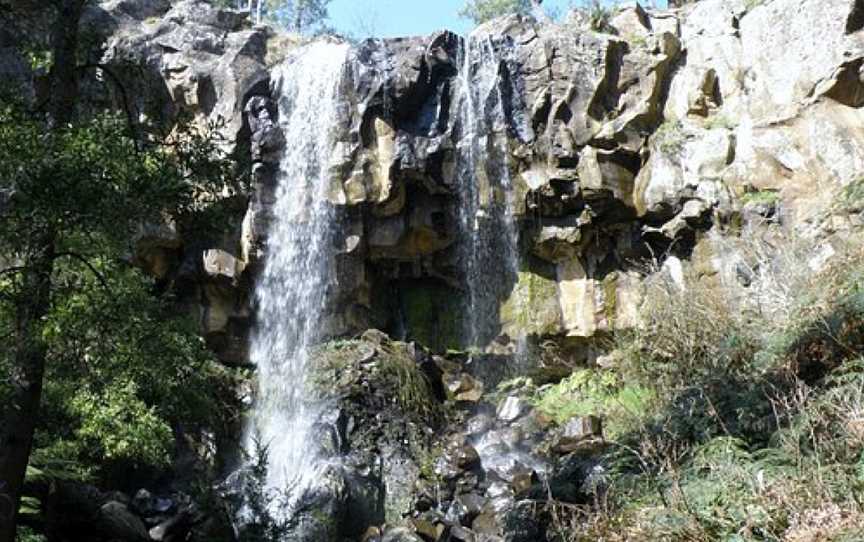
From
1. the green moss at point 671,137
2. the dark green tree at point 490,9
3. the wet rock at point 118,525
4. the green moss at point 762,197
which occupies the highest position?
the dark green tree at point 490,9

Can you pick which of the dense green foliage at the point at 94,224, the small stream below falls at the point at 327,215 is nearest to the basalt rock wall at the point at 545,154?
the small stream below falls at the point at 327,215

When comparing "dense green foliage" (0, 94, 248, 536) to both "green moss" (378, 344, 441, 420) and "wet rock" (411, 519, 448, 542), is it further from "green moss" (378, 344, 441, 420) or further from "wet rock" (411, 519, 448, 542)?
"green moss" (378, 344, 441, 420)

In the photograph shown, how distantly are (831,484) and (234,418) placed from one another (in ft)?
32.9

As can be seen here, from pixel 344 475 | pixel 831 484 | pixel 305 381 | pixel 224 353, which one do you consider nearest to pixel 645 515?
pixel 831 484

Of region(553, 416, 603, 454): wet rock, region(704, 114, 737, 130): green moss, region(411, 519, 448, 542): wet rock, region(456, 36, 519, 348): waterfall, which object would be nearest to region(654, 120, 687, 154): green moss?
region(704, 114, 737, 130): green moss

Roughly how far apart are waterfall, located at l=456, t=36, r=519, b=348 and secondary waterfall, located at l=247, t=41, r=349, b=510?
2.43m

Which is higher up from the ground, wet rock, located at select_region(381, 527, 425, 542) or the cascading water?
the cascading water

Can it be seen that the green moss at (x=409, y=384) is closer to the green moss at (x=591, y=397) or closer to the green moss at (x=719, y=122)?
the green moss at (x=591, y=397)

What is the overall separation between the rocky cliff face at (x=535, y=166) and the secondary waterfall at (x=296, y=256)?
0.75 feet

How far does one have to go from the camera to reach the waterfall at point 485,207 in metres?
14.5

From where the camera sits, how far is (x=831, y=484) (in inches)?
182

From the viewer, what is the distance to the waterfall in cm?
1446

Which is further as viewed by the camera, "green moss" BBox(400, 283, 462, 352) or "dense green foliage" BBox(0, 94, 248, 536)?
"green moss" BBox(400, 283, 462, 352)

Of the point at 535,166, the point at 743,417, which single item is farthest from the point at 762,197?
the point at 743,417
